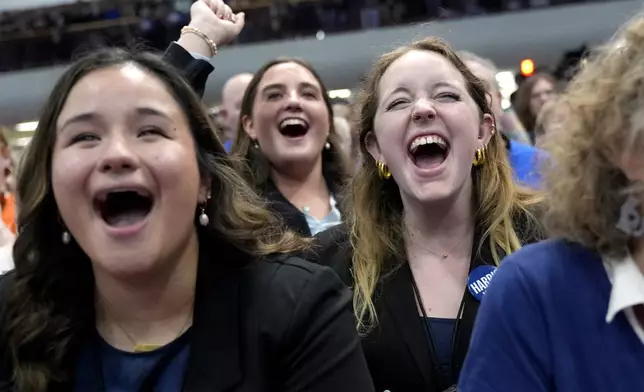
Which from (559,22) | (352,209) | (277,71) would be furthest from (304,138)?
(559,22)

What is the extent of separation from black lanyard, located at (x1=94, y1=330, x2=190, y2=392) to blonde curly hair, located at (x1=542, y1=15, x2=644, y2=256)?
63 cm

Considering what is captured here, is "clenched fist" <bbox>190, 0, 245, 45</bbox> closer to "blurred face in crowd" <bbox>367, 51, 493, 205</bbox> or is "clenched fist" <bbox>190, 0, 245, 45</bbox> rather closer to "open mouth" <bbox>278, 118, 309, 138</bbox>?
"blurred face in crowd" <bbox>367, 51, 493, 205</bbox>

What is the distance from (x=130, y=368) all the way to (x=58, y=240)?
0.92ft

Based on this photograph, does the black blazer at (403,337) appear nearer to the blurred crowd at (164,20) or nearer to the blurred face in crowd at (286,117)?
the blurred face in crowd at (286,117)

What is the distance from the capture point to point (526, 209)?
5.94ft

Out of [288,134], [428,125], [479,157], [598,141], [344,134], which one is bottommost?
[344,134]

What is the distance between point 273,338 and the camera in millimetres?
1262

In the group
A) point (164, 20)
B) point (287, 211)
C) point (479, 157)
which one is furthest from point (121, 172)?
point (164, 20)

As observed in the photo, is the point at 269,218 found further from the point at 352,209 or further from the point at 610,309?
the point at 610,309

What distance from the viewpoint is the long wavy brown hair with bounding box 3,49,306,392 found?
4.28 feet

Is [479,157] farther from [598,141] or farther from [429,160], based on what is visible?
[598,141]

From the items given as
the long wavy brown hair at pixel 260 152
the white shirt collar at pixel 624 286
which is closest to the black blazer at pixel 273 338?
the white shirt collar at pixel 624 286

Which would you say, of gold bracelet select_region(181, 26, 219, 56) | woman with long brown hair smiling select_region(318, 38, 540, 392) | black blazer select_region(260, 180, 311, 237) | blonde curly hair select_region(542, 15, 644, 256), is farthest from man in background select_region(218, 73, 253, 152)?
blonde curly hair select_region(542, 15, 644, 256)

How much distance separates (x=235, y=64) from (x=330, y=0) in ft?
4.52
